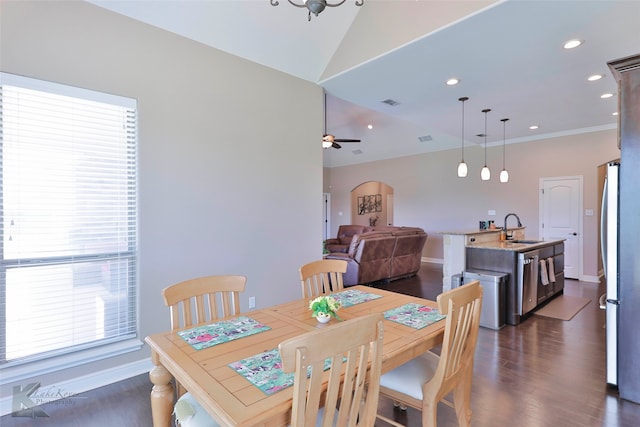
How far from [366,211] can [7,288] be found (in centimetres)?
973

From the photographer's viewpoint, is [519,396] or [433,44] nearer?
[519,396]

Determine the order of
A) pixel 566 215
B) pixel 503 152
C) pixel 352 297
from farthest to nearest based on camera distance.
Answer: pixel 503 152 → pixel 566 215 → pixel 352 297

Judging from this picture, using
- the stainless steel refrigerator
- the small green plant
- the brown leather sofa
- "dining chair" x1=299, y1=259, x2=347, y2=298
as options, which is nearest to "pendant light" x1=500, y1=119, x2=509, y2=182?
the brown leather sofa

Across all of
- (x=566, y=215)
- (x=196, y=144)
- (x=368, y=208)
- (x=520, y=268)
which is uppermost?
(x=196, y=144)

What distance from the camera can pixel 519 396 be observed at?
2.38 metres

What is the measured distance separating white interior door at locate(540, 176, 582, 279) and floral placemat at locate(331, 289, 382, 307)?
240 inches

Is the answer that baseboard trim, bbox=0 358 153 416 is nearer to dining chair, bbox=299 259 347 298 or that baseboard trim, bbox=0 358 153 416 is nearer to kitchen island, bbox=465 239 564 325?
dining chair, bbox=299 259 347 298

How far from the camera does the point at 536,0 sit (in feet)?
7.68

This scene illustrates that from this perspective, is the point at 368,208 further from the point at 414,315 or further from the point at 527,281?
the point at 414,315

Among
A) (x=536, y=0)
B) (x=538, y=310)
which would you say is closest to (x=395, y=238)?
(x=538, y=310)

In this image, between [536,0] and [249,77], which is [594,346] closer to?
[536,0]

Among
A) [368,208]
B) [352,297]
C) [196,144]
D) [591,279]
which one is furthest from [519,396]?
[368,208]

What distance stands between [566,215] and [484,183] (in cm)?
173

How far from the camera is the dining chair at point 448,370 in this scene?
5.08ft
